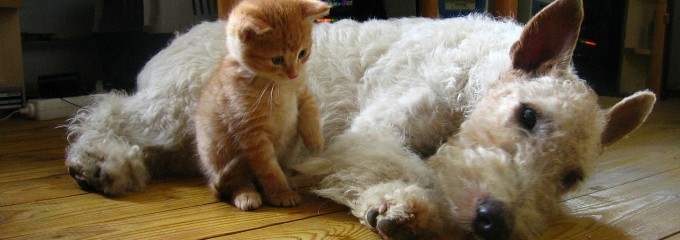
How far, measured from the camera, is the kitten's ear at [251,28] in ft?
4.42

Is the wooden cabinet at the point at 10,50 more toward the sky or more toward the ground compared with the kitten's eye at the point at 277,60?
more toward the ground

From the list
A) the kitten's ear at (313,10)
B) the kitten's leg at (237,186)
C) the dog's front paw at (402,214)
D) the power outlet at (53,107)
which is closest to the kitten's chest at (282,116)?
the kitten's leg at (237,186)

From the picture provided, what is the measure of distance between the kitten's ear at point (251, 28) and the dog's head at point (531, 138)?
0.63m

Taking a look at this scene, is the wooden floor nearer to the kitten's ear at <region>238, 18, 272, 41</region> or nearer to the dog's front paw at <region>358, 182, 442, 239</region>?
the dog's front paw at <region>358, 182, 442, 239</region>

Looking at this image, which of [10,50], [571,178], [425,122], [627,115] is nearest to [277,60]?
[425,122]

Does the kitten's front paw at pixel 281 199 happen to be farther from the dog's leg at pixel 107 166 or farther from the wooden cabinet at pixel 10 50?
the wooden cabinet at pixel 10 50

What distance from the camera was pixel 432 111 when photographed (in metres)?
1.85

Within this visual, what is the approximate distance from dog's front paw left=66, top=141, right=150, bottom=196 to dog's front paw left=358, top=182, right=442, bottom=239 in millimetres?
828

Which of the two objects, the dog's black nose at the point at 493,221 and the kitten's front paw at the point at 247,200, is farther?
the kitten's front paw at the point at 247,200

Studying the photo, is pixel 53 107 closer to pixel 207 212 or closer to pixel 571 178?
pixel 207 212

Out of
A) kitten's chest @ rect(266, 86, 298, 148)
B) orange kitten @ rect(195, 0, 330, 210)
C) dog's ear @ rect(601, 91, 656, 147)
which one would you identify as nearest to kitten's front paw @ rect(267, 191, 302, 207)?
orange kitten @ rect(195, 0, 330, 210)

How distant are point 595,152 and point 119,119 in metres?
1.65

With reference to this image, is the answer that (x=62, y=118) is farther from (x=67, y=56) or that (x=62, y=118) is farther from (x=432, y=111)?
(x=432, y=111)

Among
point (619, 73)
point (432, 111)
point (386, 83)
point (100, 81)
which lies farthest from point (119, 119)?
point (619, 73)
